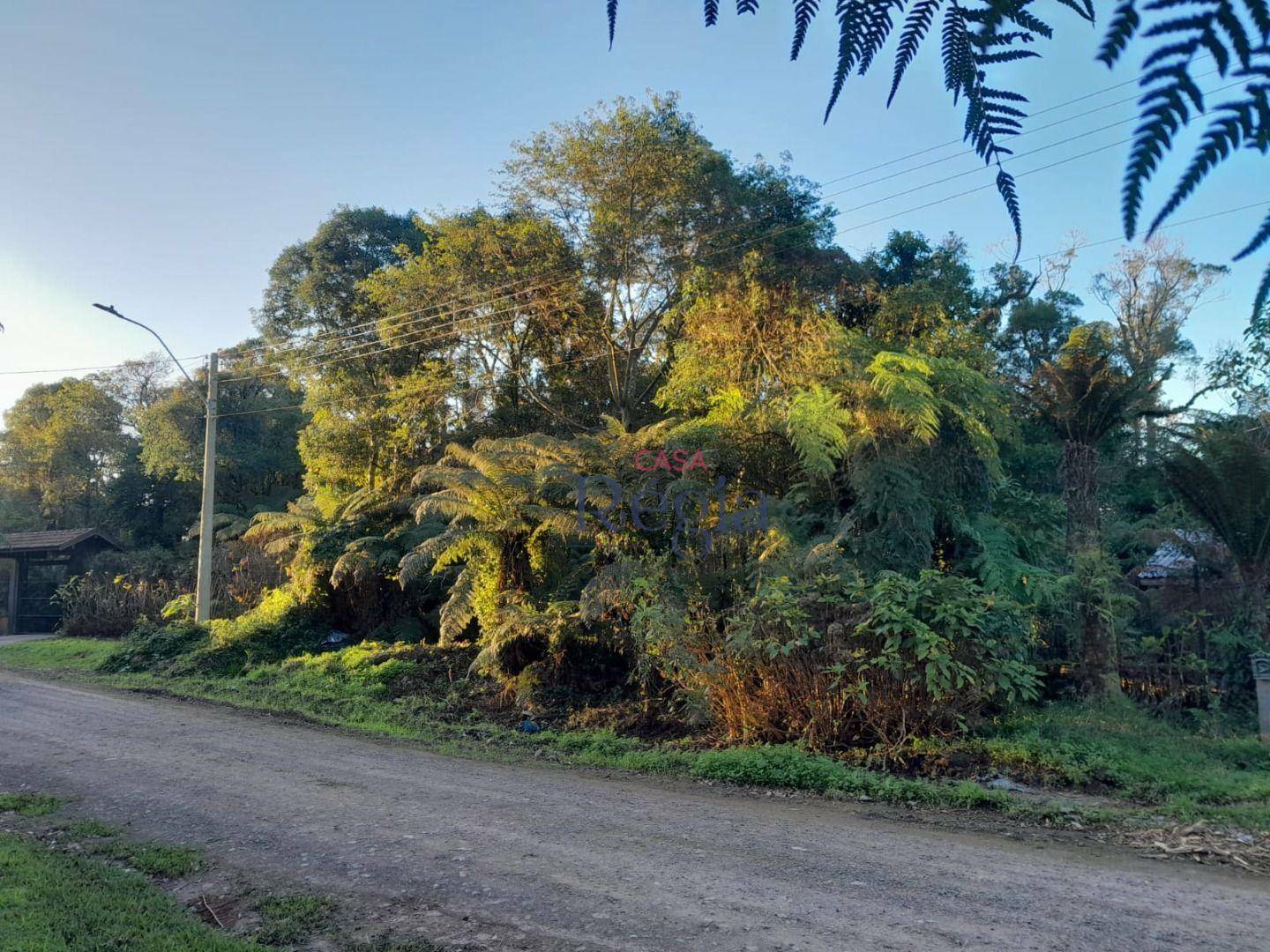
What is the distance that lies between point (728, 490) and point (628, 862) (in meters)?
7.62

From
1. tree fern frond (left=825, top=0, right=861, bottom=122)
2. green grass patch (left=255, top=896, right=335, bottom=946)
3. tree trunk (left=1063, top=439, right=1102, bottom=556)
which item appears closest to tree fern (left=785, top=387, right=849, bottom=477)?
tree trunk (left=1063, top=439, right=1102, bottom=556)

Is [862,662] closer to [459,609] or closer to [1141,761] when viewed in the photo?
[1141,761]

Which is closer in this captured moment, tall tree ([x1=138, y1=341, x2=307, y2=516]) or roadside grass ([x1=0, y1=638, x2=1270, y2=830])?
roadside grass ([x1=0, y1=638, x2=1270, y2=830])

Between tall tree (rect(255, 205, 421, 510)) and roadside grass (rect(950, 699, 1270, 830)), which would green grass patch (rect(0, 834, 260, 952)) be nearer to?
roadside grass (rect(950, 699, 1270, 830))

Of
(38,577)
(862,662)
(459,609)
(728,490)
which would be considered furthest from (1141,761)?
(38,577)

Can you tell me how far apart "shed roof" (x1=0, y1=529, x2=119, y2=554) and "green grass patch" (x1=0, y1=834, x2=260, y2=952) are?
76.7 ft

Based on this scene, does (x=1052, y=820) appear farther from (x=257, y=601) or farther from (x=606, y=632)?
(x=257, y=601)

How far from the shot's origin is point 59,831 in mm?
6020

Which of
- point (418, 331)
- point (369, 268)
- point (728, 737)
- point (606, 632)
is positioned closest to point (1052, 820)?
point (728, 737)

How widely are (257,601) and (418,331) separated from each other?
285 inches

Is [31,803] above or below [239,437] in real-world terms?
below

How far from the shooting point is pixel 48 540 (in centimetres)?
2539

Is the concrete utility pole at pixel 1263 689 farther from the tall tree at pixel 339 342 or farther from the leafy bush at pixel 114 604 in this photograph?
the leafy bush at pixel 114 604

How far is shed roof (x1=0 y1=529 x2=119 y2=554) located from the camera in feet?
81.2
